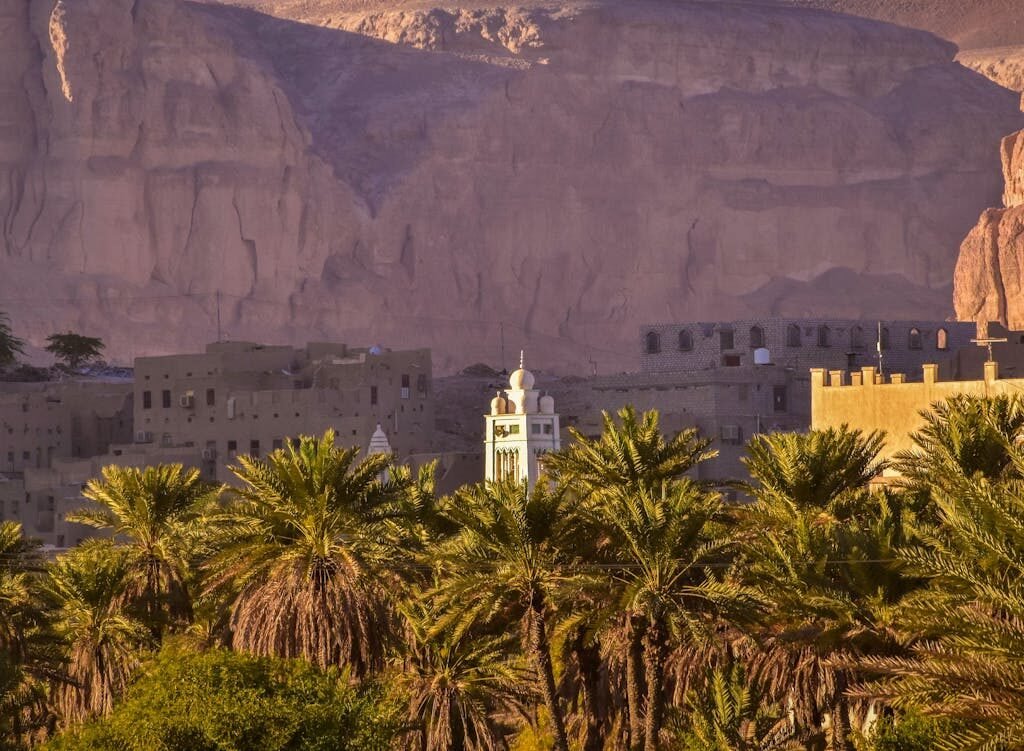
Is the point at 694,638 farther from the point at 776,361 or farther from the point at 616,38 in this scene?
the point at 616,38

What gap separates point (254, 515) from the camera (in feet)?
110

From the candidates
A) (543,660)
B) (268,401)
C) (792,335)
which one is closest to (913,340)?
(792,335)

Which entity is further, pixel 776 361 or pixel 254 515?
pixel 776 361

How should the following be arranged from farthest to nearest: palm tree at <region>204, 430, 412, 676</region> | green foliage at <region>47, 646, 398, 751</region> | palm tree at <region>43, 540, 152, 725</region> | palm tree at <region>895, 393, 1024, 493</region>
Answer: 1. palm tree at <region>43, 540, 152, 725</region>
2. palm tree at <region>895, 393, 1024, 493</region>
3. palm tree at <region>204, 430, 412, 676</region>
4. green foliage at <region>47, 646, 398, 751</region>

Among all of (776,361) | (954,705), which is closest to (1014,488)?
(954,705)

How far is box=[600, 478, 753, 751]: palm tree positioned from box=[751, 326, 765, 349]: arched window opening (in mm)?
44103

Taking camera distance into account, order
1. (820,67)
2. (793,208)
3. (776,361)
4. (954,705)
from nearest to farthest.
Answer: (954,705) → (776,361) → (793,208) → (820,67)

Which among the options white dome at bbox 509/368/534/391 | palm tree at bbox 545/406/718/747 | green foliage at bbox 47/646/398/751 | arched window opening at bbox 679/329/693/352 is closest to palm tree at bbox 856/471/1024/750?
green foliage at bbox 47/646/398/751

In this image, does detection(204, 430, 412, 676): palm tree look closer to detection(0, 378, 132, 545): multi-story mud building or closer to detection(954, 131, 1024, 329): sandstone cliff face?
detection(0, 378, 132, 545): multi-story mud building

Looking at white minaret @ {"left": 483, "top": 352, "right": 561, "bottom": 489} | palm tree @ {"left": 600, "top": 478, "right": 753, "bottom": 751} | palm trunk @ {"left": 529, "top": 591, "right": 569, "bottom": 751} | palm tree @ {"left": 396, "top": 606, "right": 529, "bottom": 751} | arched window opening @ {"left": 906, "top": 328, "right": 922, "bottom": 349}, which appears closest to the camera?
palm tree @ {"left": 600, "top": 478, "right": 753, "bottom": 751}

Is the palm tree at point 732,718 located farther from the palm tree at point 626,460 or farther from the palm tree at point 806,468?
the palm tree at point 626,460

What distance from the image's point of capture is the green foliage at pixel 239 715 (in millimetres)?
27172

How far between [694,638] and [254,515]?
6.54 meters

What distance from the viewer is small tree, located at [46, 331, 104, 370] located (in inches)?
3782
